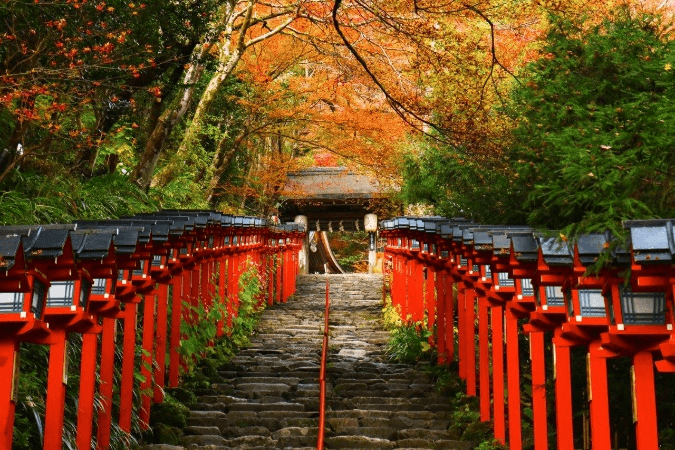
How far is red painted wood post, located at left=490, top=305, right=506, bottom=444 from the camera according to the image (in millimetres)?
11750

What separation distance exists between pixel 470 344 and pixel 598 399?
6.79 metres

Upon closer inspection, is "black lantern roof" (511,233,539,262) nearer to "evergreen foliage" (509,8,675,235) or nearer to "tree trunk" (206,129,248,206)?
"evergreen foliage" (509,8,675,235)

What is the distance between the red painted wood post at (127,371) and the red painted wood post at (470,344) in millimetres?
6290

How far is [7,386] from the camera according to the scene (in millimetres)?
6359

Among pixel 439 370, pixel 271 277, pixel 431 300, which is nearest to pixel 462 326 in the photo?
pixel 439 370

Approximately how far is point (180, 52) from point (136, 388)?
649 centimetres

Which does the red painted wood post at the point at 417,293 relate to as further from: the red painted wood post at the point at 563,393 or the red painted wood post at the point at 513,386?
the red painted wood post at the point at 563,393

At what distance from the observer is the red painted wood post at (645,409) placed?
22.4ft

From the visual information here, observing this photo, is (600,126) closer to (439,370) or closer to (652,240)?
(652,240)

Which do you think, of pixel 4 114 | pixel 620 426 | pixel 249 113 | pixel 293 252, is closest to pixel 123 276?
pixel 4 114

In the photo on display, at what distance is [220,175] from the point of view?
1008 inches

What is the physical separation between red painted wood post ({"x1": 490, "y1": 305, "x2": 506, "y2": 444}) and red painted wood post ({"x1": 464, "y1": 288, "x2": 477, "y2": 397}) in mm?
2331

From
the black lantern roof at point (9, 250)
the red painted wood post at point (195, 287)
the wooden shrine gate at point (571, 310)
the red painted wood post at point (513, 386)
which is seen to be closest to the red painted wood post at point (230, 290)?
the red painted wood post at point (195, 287)

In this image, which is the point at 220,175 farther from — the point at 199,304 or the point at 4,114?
the point at 4,114
